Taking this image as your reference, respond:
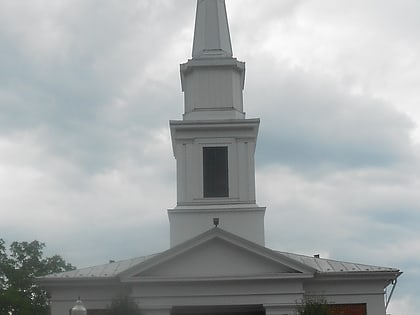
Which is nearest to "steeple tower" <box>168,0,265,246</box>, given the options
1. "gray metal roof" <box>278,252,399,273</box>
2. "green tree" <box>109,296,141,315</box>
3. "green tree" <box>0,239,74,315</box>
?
"gray metal roof" <box>278,252,399,273</box>

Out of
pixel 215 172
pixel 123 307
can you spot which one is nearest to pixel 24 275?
pixel 215 172

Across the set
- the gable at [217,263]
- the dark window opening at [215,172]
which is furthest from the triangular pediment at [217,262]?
the dark window opening at [215,172]

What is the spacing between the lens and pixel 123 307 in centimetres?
2848

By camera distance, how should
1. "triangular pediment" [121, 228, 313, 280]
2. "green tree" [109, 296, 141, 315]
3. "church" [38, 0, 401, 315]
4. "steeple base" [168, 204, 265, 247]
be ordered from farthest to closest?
"steeple base" [168, 204, 265, 247] → "church" [38, 0, 401, 315] → "triangular pediment" [121, 228, 313, 280] → "green tree" [109, 296, 141, 315]

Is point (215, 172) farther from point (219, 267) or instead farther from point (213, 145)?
point (219, 267)

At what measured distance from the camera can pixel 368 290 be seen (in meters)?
35.1

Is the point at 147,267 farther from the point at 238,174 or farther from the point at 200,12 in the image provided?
the point at 200,12

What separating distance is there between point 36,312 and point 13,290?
188 centimetres

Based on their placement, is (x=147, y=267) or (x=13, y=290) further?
(x=13, y=290)

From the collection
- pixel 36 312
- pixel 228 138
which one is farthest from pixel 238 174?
pixel 36 312

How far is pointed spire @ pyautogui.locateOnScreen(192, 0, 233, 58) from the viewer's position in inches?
1581

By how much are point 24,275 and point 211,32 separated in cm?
2373

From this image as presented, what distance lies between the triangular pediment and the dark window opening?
4.33 metres

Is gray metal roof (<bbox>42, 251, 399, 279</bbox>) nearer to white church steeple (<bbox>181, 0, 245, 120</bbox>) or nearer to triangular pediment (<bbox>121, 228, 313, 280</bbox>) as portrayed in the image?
triangular pediment (<bbox>121, 228, 313, 280</bbox>)
